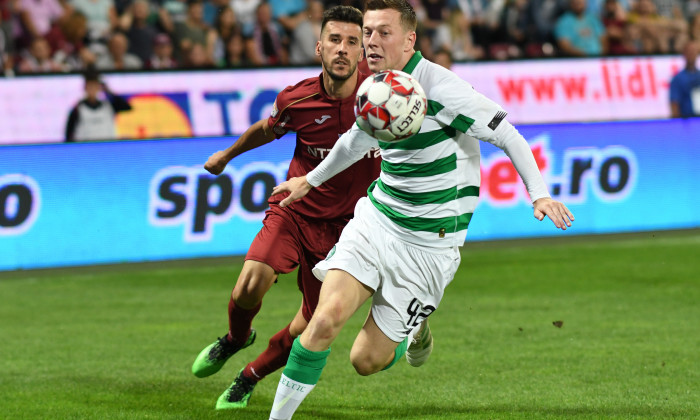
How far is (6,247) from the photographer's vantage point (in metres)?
10.8

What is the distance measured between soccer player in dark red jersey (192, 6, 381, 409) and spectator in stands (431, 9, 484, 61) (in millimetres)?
10117

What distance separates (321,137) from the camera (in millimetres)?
6219

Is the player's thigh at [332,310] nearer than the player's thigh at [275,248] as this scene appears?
Yes

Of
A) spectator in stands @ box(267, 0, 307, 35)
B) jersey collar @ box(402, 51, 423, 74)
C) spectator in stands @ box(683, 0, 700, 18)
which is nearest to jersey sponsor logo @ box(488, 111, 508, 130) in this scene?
jersey collar @ box(402, 51, 423, 74)

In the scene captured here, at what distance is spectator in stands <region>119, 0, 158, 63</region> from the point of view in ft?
46.6

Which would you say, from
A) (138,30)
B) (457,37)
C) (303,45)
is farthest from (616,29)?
(138,30)

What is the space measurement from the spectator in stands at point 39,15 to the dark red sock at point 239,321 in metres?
8.62

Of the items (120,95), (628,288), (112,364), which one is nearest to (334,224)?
(112,364)

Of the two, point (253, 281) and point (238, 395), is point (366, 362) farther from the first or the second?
point (238, 395)

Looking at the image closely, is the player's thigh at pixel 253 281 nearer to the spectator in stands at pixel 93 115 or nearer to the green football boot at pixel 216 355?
the green football boot at pixel 216 355

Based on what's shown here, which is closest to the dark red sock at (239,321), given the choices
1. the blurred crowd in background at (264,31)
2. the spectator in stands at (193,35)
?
the blurred crowd in background at (264,31)

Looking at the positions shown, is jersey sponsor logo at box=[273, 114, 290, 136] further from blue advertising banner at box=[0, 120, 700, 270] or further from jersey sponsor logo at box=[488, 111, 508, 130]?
blue advertising banner at box=[0, 120, 700, 270]

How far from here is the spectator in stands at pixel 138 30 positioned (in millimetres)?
14203

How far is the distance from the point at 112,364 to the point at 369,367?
2752 mm
